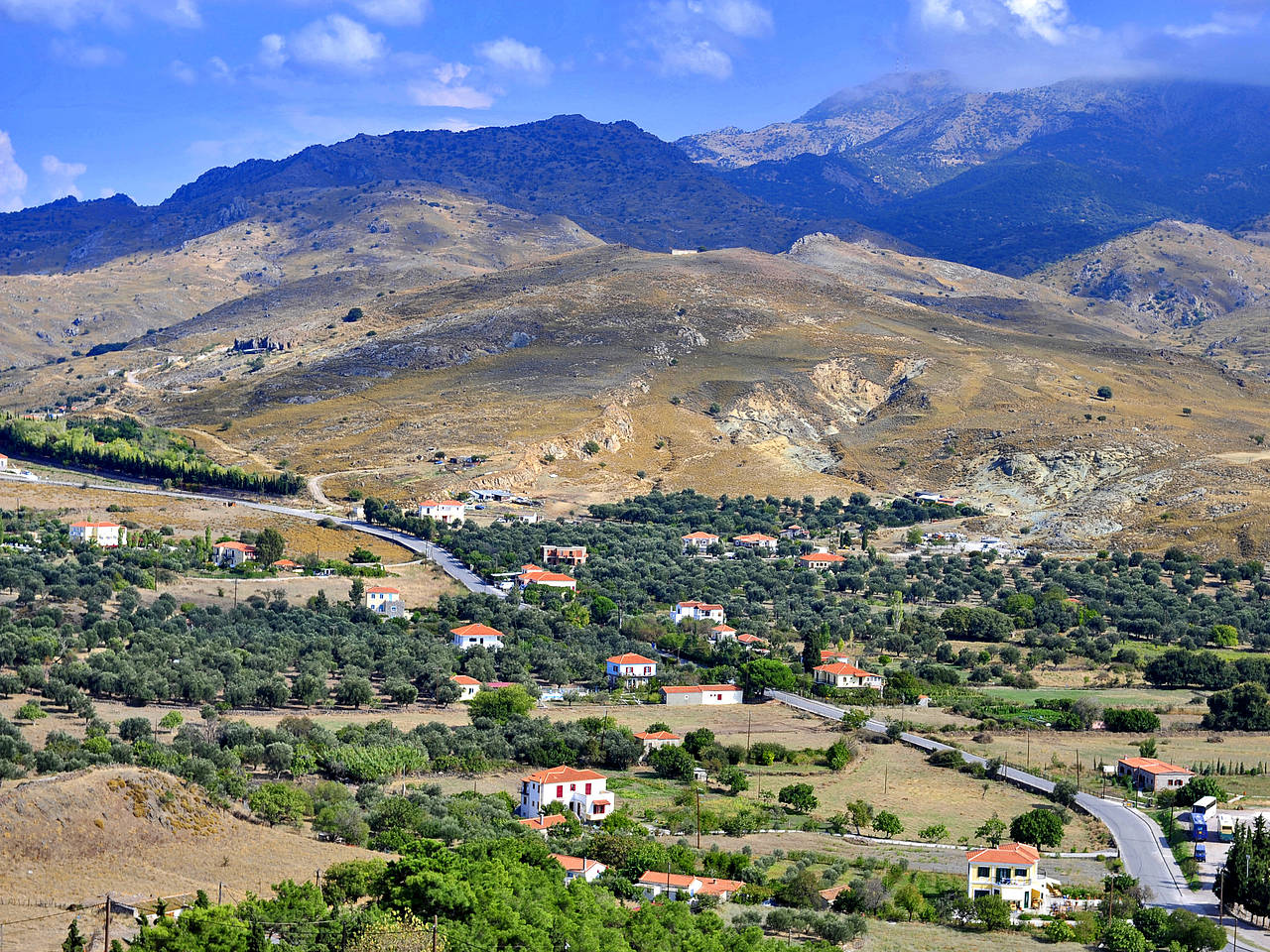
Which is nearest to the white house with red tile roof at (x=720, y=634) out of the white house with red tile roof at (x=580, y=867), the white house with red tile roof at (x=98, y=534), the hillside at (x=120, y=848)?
the white house with red tile roof at (x=98, y=534)

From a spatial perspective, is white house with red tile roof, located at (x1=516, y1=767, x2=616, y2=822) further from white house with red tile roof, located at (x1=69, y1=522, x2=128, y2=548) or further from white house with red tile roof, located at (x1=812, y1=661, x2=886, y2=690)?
white house with red tile roof, located at (x1=69, y1=522, x2=128, y2=548)

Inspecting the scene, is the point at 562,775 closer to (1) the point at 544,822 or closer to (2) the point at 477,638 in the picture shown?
(1) the point at 544,822

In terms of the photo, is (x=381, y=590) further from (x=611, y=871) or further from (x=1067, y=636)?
(x=611, y=871)

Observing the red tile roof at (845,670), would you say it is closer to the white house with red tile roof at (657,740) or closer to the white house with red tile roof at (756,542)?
the white house with red tile roof at (657,740)

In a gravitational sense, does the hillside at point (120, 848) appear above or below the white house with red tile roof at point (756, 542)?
below

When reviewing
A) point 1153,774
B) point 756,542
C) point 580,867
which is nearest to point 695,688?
point 1153,774

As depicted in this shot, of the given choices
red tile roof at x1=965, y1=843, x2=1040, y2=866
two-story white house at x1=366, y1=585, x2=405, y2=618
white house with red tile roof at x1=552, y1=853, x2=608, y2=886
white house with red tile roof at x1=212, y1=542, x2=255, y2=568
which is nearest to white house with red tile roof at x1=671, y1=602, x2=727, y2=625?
two-story white house at x1=366, y1=585, x2=405, y2=618
